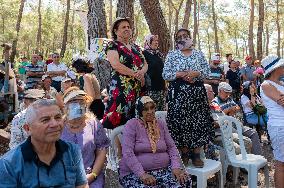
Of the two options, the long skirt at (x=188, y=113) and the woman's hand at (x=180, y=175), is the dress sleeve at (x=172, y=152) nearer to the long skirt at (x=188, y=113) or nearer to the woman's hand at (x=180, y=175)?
the woman's hand at (x=180, y=175)

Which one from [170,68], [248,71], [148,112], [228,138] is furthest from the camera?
[248,71]

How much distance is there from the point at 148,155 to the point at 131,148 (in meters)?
0.18

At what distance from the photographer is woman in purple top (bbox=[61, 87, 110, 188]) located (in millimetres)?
3438

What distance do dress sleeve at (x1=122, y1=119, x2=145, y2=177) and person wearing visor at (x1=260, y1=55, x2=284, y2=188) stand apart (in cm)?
142

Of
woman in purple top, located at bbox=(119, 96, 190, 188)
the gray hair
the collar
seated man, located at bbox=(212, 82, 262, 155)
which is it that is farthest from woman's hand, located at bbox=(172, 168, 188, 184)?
seated man, located at bbox=(212, 82, 262, 155)

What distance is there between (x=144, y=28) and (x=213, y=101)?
35049 millimetres

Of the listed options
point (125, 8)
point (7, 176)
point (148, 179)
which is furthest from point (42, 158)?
point (125, 8)

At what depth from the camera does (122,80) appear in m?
4.41

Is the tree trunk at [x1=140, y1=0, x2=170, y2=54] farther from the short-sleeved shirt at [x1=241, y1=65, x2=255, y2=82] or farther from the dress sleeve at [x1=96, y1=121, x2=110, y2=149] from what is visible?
the short-sleeved shirt at [x1=241, y1=65, x2=255, y2=82]

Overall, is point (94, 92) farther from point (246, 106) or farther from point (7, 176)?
point (246, 106)

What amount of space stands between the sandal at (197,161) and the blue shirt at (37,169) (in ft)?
6.95

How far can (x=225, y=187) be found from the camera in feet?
17.1

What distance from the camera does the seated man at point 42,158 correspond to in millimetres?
2270

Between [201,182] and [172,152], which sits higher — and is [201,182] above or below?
below
